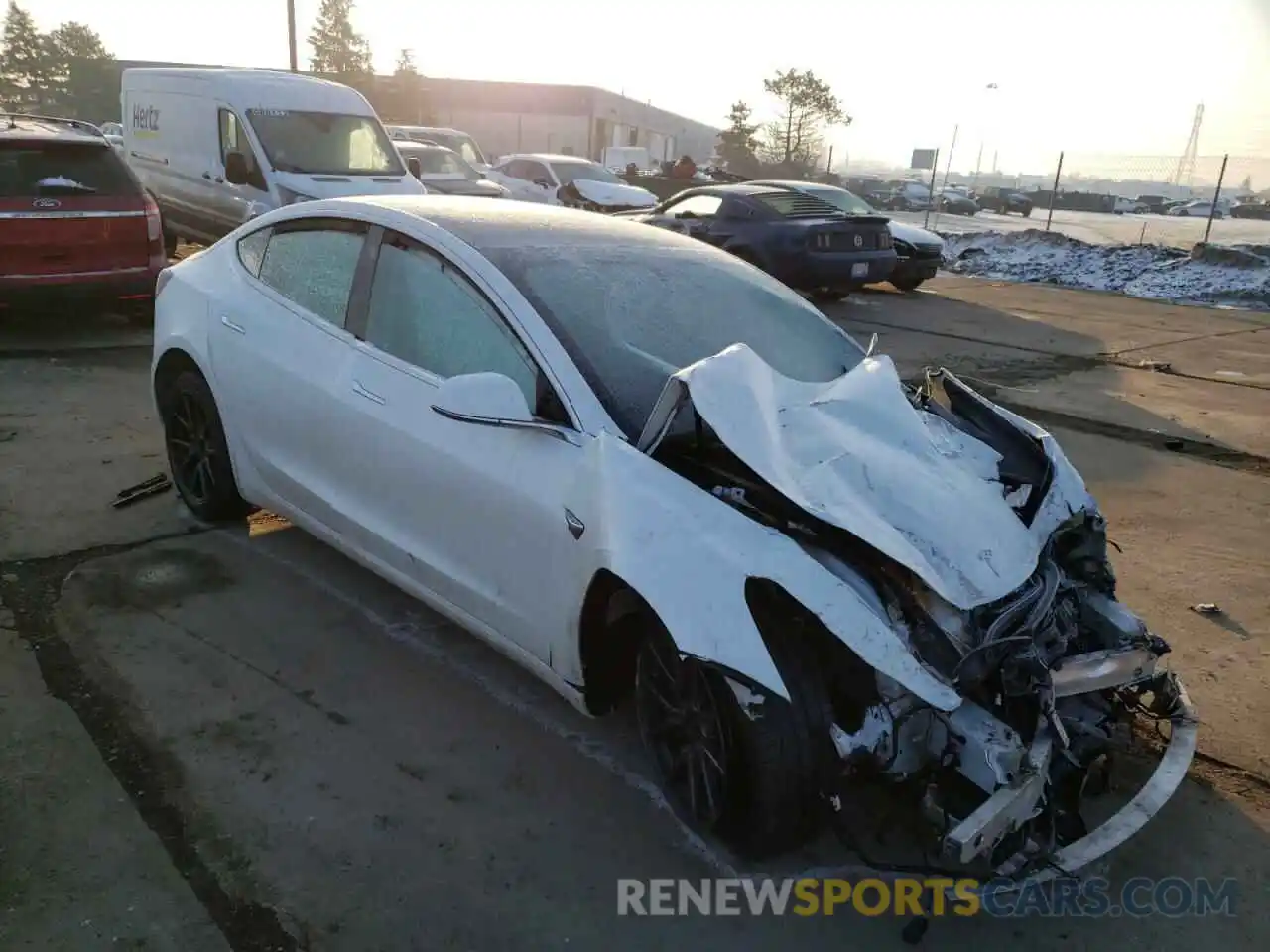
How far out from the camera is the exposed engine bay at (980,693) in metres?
2.25

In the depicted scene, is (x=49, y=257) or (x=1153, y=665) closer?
(x=1153, y=665)

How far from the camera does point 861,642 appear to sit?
2.25 meters

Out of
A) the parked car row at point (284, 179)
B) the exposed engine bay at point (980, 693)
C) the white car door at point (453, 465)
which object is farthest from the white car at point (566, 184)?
the exposed engine bay at point (980, 693)

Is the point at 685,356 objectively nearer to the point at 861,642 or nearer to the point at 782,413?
the point at 782,413

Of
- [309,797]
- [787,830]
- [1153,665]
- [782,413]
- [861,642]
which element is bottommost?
[309,797]

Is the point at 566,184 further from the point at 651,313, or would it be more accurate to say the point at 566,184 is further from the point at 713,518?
the point at 713,518

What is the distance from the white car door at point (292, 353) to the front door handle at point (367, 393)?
0.08 m

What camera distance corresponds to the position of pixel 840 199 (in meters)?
12.5

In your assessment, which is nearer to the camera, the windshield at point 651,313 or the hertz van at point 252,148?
the windshield at point 651,313

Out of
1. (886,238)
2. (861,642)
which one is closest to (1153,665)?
(861,642)

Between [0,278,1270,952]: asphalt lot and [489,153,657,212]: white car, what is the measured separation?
11.5 meters

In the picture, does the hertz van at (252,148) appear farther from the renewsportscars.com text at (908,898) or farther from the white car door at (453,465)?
the renewsportscars.com text at (908,898)

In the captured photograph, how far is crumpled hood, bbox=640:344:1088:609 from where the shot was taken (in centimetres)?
248

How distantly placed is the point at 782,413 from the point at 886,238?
981cm
